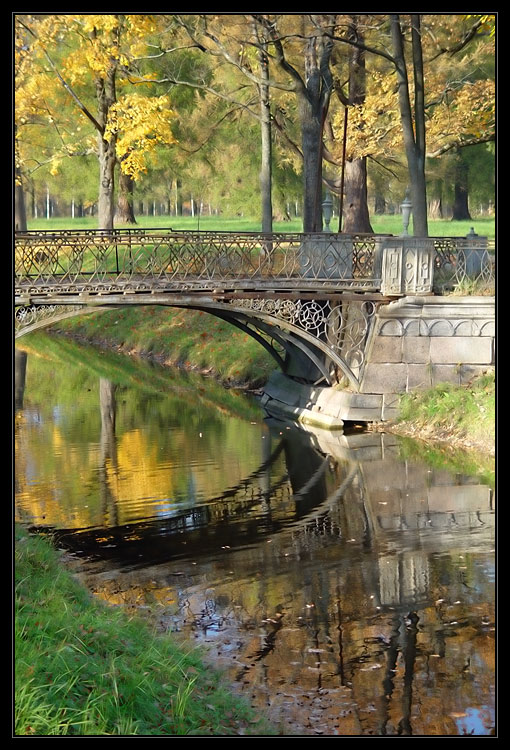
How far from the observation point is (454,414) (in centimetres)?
2194

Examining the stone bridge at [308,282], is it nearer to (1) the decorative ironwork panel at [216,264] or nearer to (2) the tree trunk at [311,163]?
(1) the decorative ironwork panel at [216,264]

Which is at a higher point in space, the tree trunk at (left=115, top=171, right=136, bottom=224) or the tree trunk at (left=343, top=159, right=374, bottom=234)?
the tree trunk at (left=115, top=171, right=136, bottom=224)

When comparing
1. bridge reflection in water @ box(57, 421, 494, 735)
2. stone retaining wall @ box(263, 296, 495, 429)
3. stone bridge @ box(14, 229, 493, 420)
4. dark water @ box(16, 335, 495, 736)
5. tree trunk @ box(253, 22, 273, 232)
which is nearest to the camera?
bridge reflection in water @ box(57, 421, 494, 735)

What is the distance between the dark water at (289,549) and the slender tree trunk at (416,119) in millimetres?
5599

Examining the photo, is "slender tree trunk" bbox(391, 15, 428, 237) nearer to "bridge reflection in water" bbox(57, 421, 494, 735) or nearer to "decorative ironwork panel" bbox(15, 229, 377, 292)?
"decorative ironwork panel" bbox(15, 229, 377, 292)

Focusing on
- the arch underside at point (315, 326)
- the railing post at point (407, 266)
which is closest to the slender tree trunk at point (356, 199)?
the arch underside at point (315, 326)

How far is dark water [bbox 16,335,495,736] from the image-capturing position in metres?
10.2

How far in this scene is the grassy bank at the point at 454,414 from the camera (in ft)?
69.3

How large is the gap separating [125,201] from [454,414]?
26554 millimetres

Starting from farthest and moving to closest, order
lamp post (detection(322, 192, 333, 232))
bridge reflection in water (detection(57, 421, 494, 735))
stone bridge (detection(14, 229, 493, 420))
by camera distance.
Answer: lamp post (detection(322, 192, 333, 232)), stone bridge (detection(14, 229, 493, 420)), bridge reflection in water (detection(57, 421, 494, 735))

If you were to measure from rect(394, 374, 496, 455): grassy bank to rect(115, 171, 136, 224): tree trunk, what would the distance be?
2470cm

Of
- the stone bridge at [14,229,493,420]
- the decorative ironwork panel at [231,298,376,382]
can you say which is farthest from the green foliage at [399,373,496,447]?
the decorative ironwork panel at [231,298,376,382]

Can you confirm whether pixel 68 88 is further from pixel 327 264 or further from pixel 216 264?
pixel 327 264

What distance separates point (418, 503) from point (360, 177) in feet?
62.7
